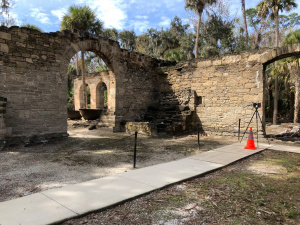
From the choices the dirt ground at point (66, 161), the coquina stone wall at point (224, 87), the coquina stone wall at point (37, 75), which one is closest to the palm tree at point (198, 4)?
the coquina stone wall at point (224, 87)

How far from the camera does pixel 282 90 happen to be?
2312cm

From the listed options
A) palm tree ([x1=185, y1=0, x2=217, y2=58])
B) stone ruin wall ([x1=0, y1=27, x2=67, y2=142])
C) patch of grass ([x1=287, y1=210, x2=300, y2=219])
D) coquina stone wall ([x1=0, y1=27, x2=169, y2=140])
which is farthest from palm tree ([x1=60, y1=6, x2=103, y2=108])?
patch of grass ([x1=287, y1=210, x2=300, y2=219])

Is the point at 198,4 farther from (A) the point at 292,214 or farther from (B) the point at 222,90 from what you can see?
(A) the point at 292,214

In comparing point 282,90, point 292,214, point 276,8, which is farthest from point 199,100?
point 282,90

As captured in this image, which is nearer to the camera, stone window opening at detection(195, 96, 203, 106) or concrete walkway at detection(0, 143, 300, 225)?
concrete walkway at detection(0, 143, 300, 225)

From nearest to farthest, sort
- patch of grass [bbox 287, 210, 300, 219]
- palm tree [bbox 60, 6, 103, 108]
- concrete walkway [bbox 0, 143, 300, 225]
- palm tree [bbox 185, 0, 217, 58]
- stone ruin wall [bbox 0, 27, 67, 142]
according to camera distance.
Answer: concrete walkway [bbox 0, 143, 300, 225]
patch of grass [bbox 287, 210, 300, 219]
stone ruin wall [bbox 0, 27, 67, 142]
palm tree [bbox 60, 6, 103, 108]
palm tree [bbox 185, 0, 217, 58]

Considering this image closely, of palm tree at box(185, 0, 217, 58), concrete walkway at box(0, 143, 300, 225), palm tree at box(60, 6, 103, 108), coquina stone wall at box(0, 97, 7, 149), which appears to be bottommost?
concrete walkway at box(0, 143, 300, 225)

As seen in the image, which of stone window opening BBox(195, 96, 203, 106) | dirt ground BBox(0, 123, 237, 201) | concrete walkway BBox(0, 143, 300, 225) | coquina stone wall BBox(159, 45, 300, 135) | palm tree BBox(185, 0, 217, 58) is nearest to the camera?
concrete walkway BBox(0, 143, 300, 225)

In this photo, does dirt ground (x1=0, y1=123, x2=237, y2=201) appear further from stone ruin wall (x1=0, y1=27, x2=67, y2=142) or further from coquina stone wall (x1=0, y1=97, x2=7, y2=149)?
stone ruin wall (x1=0, y1=27, x2=67, y2=142)

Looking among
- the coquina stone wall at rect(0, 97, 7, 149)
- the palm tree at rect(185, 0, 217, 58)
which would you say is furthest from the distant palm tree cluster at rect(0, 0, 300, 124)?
the coquina stone wall at rect(0, 97, 7, 149)

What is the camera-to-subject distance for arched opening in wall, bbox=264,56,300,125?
52.6 ft

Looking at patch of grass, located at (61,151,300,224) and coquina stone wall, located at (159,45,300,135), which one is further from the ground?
coquina stone wall, located at (159,45,300,135)

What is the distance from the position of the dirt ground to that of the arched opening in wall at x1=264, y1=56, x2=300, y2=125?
41.7 feet

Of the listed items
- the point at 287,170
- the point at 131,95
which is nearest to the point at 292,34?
the point at 131,95
